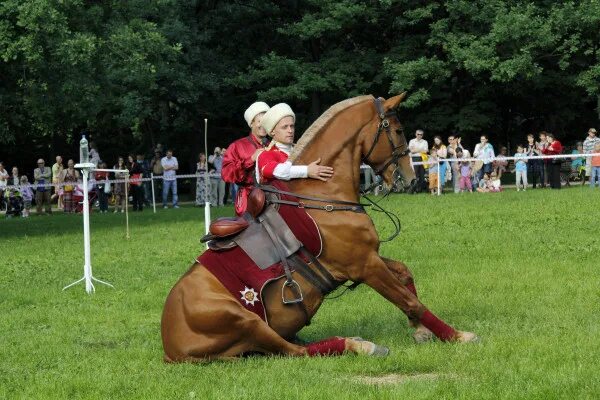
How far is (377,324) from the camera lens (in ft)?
36.1

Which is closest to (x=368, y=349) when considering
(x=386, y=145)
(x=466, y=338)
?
(x=466, y=338)

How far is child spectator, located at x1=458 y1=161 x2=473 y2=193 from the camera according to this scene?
34750 mm

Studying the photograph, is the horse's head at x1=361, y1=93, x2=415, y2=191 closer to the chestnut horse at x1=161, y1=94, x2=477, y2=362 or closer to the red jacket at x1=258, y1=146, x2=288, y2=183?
the chestnut horse at x1=161, y1=94, x2=477, y2=362

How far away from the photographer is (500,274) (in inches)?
560

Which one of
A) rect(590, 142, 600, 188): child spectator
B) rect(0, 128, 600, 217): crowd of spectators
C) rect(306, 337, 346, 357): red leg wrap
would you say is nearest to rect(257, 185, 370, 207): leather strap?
rect(306, 337, 346, 357): red leg wrap

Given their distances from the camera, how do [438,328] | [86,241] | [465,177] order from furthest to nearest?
[465,177] < [86,241] < [438,328]

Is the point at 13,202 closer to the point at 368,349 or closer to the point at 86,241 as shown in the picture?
the point at 86,241

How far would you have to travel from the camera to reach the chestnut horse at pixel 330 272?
29.3 ft

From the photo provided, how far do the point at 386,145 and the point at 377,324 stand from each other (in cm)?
223

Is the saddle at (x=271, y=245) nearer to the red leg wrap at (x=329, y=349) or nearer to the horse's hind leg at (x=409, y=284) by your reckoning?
the red leg wrap at (x=329, y=349)

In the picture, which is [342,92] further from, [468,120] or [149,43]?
[149,43]

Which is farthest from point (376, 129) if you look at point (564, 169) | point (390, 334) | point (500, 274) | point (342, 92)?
point (342, 92)

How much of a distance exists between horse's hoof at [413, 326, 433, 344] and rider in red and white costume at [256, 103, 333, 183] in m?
1.61

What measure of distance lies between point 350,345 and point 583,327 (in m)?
2.32
